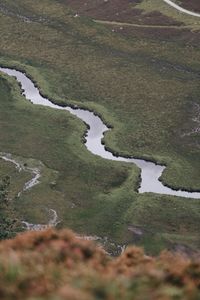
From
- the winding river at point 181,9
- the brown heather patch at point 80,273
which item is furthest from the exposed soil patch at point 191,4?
the brown heather patch at point 80,273

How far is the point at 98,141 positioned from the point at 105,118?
5741 millimetres

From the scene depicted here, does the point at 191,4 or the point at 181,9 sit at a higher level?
the point at 191,4

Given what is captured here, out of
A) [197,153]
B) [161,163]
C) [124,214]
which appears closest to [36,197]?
[124,214]

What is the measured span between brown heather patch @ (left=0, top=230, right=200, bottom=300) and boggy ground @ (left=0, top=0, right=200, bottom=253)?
98.8ft

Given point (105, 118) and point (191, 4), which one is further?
point (191, 4)

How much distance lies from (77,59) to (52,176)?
38371 millimetres

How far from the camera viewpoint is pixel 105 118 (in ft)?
247

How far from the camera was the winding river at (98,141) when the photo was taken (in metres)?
60.8

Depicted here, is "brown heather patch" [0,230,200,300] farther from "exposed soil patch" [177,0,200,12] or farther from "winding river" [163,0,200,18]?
"exposed soil patch" [177,0,200,12]

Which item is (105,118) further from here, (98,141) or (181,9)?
(181,9)

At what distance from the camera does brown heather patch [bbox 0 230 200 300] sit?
48.4 ft

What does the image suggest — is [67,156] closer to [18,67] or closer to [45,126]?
[45,126]

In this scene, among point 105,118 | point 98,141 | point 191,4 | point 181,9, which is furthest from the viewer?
point 191,4

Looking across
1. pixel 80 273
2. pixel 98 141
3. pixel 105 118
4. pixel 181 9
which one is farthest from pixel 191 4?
pixel 80 273
